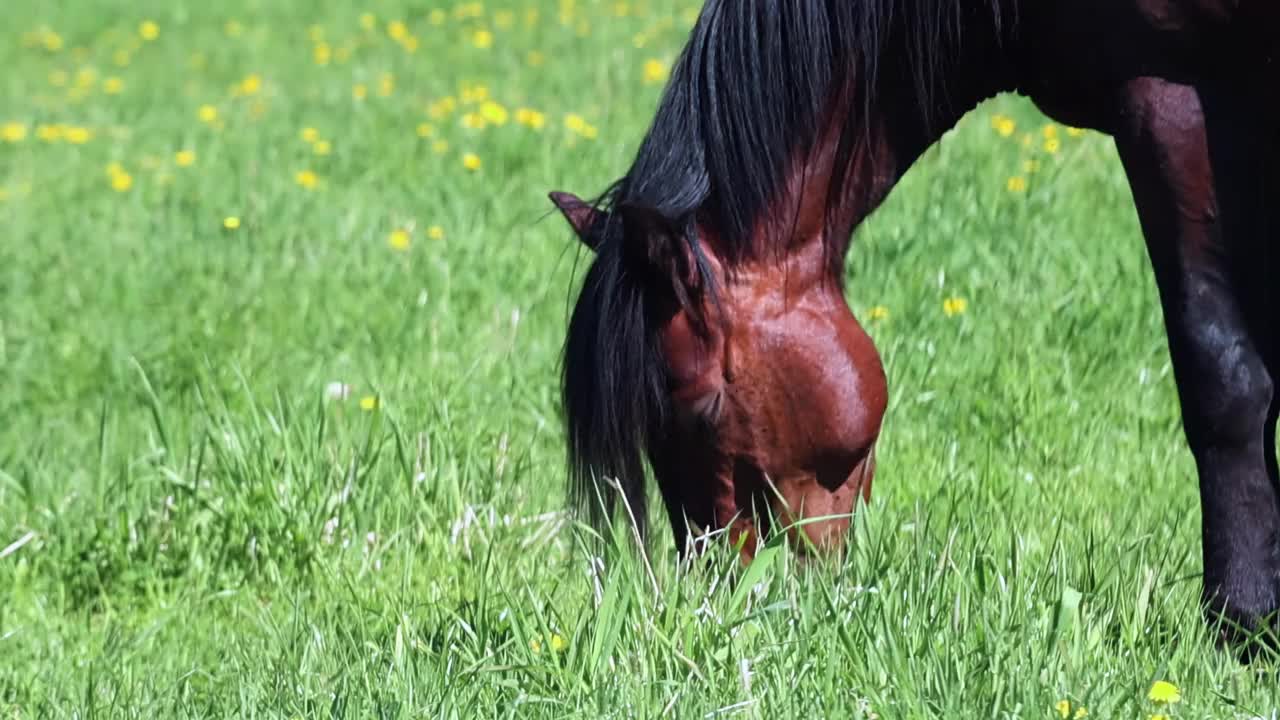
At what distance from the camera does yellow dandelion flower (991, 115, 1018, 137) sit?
6011mm

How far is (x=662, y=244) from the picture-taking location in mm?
2617

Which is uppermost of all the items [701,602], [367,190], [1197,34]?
[1197,34]

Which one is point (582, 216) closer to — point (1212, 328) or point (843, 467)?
point (843, 467)

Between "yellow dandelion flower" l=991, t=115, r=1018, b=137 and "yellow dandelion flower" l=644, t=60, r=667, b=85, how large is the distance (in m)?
1.61

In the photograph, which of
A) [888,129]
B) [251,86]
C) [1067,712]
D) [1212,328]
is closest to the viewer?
[1067,712]

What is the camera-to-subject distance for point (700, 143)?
2.73 metres

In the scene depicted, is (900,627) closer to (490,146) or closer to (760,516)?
(760,516)

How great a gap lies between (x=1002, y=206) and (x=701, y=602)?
275 cm

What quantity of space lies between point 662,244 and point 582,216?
29 cm

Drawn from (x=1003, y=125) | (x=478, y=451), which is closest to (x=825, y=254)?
(x=478, y=451)

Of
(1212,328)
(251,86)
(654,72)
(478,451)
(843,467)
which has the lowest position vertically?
(478,451)

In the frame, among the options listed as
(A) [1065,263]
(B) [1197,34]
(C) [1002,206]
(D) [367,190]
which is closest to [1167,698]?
(B) [1197,34]

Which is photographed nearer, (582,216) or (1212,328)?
(1212,328)

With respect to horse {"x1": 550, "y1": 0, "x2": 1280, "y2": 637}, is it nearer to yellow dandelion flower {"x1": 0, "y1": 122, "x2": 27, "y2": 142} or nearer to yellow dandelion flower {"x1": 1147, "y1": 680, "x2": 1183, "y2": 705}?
yellow dandelion flower {"x1": 1147, "y1": 680, "x2": 1183, "y2": 705}
